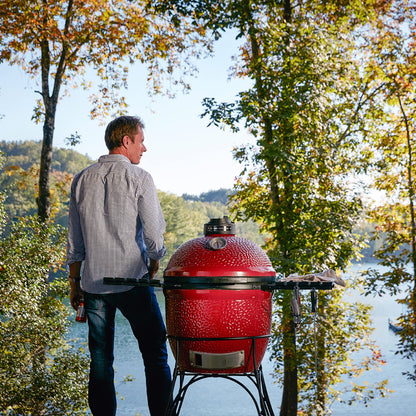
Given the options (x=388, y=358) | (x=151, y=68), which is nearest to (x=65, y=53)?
(x=151, y=68)

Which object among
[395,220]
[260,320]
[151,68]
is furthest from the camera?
[151,68]

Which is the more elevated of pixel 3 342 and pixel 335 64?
pixel 335 64

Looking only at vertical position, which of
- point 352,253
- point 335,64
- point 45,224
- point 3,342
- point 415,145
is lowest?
point 3,342

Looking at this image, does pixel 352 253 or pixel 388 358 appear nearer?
pixel 352 253

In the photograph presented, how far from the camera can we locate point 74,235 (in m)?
2.23

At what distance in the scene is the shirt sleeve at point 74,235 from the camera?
222 centimetres

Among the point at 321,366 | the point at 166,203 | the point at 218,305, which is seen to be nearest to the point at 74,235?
the point at 218,305

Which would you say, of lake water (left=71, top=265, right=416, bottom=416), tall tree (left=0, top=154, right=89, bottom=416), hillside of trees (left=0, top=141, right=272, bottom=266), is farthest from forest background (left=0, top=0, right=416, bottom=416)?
hillside of trees (left=0, top=141, right=272, bottom=266)

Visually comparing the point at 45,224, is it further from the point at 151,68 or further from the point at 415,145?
the point at 415,145

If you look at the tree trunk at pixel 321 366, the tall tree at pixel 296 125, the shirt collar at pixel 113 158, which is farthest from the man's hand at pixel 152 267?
the tree trunk at pixel 321 366

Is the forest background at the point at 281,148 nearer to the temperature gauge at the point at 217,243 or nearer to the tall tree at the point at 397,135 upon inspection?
the tall tree at the point at 397,135

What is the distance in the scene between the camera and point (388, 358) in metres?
28.1

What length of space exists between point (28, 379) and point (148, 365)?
17.8ft

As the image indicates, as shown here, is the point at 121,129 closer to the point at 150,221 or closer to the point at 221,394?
the point at 150,221
